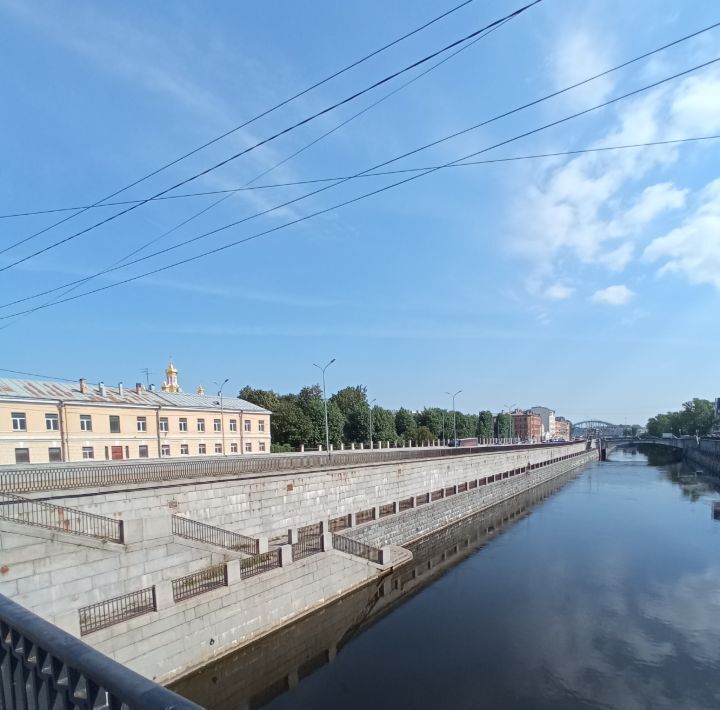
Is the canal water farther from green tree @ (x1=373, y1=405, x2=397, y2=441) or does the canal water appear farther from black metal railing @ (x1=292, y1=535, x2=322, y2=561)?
green tree @ (x1=373, y1=405, x2=397, y2=441)

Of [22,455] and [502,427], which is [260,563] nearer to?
[22,455]

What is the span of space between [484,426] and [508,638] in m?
126

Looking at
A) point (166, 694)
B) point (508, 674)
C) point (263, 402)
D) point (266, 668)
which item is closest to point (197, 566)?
point (266, 668)

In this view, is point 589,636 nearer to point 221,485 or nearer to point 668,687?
point 668,687

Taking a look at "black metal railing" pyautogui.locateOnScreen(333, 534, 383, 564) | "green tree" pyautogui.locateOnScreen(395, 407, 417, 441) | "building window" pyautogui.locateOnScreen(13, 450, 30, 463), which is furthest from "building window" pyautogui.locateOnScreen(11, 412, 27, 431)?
"green tree" pyautogui.locateOnScreen(395, 407, 417, 441)

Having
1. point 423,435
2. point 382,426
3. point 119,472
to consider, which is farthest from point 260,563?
point 423,435

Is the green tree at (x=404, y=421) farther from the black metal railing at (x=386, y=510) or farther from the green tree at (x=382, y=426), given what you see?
the black metal railing at (x=386, y=510)

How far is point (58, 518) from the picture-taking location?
1702 centimetres

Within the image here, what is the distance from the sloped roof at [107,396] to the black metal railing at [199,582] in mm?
25389

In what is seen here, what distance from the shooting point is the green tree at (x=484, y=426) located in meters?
140

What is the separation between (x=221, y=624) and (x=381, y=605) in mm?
10187

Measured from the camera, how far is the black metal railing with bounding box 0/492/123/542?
1564 centimetres

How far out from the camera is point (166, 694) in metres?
2.44

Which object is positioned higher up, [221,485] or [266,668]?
[221,485]
